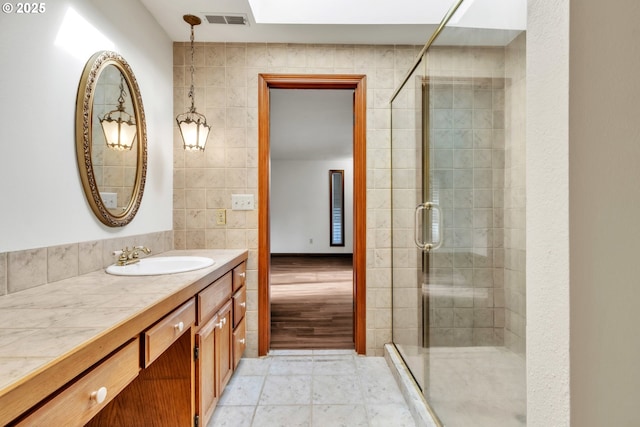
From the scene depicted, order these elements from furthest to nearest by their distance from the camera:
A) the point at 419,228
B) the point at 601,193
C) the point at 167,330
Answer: the point at 419,228 → the point at 167,330 → the point at 601,193

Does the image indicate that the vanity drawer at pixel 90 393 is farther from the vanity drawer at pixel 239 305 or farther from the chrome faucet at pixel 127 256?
the vanity drawer at pixel 239 305

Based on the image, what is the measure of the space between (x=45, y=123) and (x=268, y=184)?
4.24 feet

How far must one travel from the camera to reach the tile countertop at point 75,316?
2.00 ft

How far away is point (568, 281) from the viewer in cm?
51

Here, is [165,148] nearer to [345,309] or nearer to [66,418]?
[66,418]

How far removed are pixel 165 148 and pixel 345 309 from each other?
2.43 m

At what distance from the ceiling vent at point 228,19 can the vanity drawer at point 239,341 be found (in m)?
2.02

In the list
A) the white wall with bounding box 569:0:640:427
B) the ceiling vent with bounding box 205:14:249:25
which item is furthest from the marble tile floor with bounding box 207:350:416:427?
the ceiling vent with bounding box 205:14:249:25

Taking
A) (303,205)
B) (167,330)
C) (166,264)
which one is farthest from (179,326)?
(303,205)

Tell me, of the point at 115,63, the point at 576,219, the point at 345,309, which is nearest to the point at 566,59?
the point at 576,219

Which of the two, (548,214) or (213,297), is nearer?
(548,214)

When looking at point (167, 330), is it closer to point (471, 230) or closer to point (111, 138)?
point (111, 138)

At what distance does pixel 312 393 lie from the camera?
183cm

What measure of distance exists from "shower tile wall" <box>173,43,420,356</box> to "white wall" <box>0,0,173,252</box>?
0.58 metres
